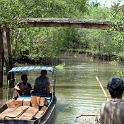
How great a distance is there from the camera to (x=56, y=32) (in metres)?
34.2

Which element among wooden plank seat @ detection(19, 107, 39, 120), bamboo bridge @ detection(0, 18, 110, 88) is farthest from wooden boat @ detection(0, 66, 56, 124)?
bamboo bridge @ detection(0, 18, 110, 88)

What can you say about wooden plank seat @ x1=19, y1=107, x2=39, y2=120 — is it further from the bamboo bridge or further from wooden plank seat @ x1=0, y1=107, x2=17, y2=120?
the bamboo bridge

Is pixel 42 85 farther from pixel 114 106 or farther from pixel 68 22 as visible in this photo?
pixel 114 106

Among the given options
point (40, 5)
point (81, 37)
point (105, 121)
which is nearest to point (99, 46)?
point (81, 37)

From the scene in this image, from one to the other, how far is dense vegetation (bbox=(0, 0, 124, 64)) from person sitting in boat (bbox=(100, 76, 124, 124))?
25.8 ft

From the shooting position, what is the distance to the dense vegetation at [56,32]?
40.7ft

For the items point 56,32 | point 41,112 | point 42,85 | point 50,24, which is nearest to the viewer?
point 41,112

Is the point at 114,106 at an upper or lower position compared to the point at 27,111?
upper

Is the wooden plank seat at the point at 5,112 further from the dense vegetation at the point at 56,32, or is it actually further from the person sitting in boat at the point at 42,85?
the dense vegetation at the point at 56,32

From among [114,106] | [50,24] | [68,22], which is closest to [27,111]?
[114,106]

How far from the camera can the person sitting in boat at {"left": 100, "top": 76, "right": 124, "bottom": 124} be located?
12.4 ft

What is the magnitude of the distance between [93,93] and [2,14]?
20.4 feet

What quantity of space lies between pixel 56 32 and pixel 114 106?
3053cm

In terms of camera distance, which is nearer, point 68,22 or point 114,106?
point 114,106
